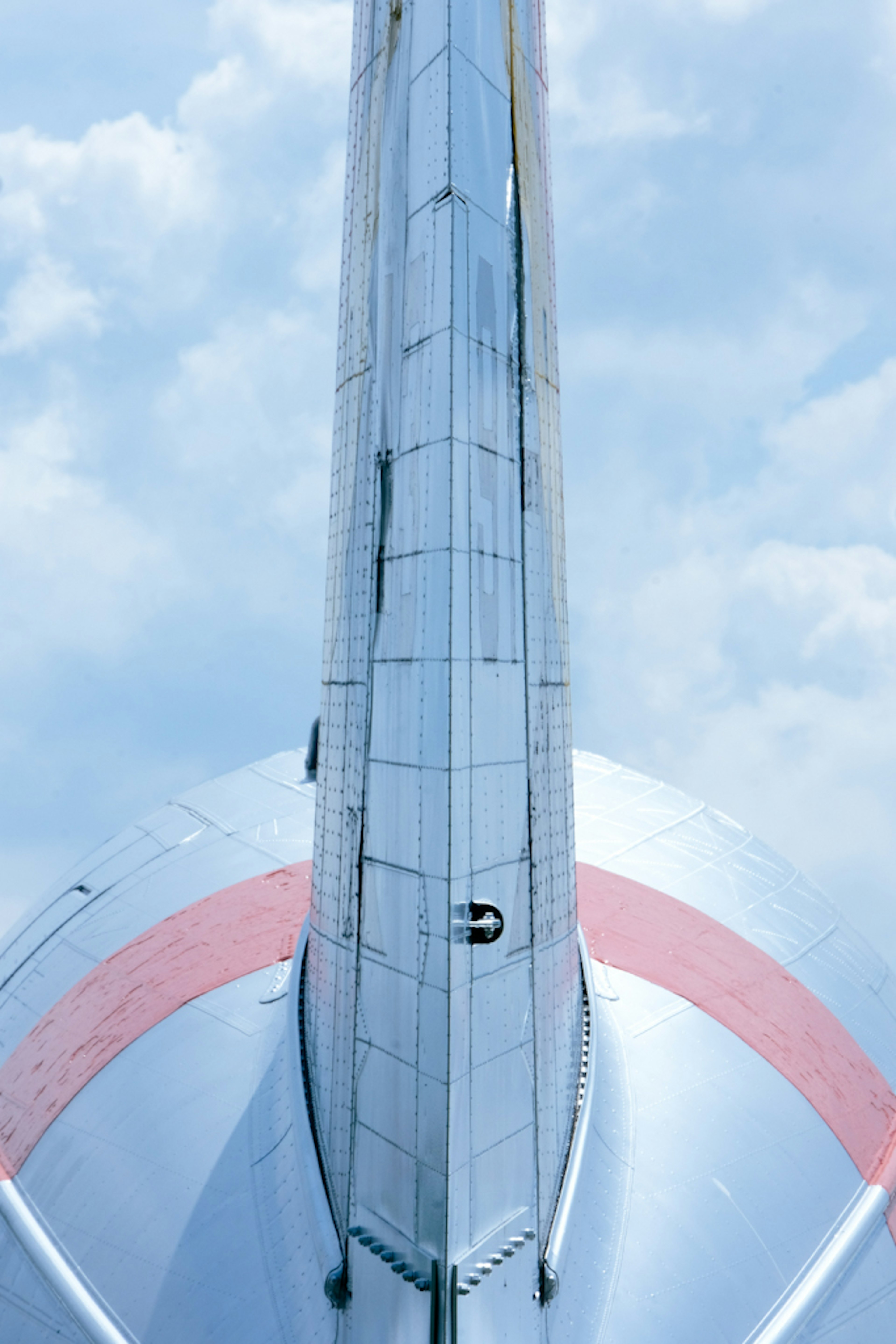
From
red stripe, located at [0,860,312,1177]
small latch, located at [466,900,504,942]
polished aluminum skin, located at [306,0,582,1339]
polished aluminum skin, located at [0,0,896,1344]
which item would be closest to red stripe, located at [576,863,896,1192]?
polished aluminum skin, located at [0,0,896,1344]

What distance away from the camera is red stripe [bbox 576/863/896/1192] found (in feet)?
30.4

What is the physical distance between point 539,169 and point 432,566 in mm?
4211

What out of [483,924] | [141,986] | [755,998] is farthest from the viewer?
[755,998]

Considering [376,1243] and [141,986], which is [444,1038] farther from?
[141,986]

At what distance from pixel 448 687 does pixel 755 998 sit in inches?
284

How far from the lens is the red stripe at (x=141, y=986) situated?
930cm

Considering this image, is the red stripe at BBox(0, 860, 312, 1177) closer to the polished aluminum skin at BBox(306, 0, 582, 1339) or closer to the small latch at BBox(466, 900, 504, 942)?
the polished aluminum skin at BBox(306, 0, 582, 1339)

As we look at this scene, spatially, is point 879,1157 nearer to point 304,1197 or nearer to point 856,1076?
point 856,1076

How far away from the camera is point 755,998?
10.2 m

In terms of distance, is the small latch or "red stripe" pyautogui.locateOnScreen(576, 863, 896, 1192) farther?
"red stripe" pyautogui.locateOnScreen(576, 863, 896, 1192)


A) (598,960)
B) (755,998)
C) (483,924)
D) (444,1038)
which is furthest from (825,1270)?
(483,924)

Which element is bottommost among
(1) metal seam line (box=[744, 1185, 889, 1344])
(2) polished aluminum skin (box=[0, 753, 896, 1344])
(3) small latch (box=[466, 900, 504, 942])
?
(1) metal seam line (box=[744, 1185, 889, 1344])

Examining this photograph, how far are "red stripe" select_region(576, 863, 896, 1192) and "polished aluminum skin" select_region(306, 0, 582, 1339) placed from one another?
3.14 metres

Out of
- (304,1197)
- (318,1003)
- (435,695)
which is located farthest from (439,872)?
(304,1197)
